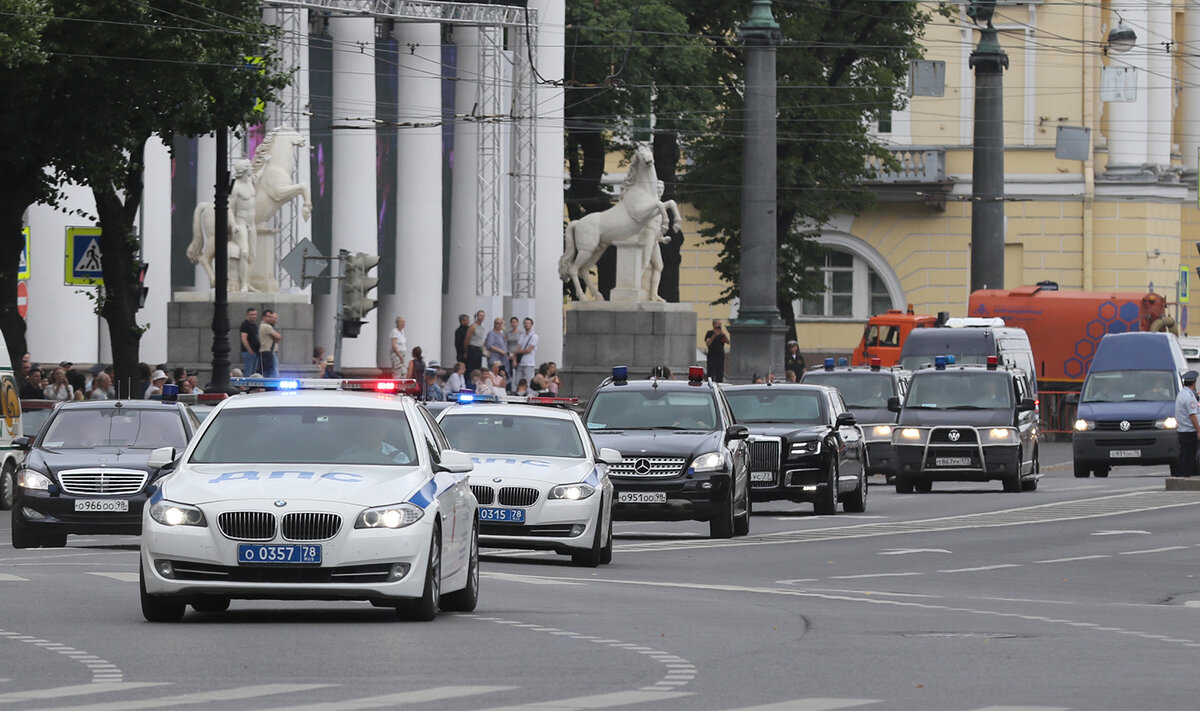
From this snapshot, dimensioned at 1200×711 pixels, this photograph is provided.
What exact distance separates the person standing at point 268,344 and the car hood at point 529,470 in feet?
51.6

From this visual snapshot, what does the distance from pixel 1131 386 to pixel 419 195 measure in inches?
894

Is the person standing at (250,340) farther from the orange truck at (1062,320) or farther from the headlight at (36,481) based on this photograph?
the orange truck at (1062,320)

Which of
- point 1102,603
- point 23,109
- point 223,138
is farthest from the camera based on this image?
point 223,138

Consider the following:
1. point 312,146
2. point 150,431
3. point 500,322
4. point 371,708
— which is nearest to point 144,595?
point 371,708

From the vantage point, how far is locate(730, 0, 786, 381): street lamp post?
4775 cm

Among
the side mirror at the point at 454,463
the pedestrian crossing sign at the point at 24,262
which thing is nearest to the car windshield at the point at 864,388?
the pedestrian crossing sign at the point at 24,262

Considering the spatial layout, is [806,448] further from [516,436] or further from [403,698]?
[403,698]

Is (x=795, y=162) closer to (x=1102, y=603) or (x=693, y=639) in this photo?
(x=1102, y=603)

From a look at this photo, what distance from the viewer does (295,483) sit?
49.2 feet

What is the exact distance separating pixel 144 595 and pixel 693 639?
3152mm

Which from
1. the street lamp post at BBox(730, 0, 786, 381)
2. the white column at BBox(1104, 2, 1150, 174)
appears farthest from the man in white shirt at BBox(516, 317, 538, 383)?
the white column at BBox(1104, 2, 1150, 174)

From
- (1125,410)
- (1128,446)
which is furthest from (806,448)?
(1125,410)

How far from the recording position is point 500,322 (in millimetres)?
49469

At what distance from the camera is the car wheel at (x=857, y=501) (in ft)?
107
